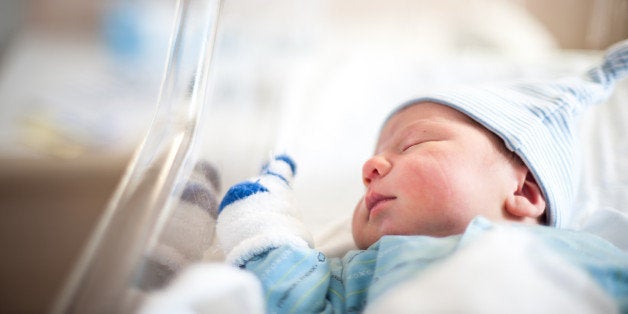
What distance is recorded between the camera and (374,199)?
596mm

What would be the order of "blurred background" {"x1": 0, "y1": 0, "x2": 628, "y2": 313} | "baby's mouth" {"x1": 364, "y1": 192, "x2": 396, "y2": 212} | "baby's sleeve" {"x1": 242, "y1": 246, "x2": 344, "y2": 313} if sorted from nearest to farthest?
"baby's sleeve" {"x1": 242, "y1": 246, "x2": 344, "y2": 313}, "baby's mouth" {"x1": 364, "y1": 192, "x2": 396, "y2": 212}, "blurred background" {"x1": 0, "y1": 0, "x2": 628, "y2": 313}

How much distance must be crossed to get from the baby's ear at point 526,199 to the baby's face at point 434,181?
13mm

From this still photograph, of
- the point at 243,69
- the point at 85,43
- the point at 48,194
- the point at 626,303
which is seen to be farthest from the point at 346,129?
the point at 48,194

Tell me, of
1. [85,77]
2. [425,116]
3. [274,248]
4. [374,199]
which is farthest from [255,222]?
[85,77]

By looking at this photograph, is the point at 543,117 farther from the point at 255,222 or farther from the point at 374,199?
the point at 255,222

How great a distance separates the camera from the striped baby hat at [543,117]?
0.62 meters

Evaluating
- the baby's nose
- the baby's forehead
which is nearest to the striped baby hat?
the baby's forehead

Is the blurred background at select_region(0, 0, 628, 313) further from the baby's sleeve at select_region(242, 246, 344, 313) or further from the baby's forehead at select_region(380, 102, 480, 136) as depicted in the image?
the baby's sleeve at select_region(242, 246, 344, 313)

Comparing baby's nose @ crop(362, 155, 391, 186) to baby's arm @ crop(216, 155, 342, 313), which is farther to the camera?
baby's nose @ crop(362, 155, 391, 186)

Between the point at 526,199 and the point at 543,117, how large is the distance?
11 cm

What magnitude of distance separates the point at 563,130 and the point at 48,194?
149 cm

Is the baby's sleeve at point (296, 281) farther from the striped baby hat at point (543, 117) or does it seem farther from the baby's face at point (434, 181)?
the striped baby hat at point (543, 117)

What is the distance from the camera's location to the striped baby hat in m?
Answer: 0.62

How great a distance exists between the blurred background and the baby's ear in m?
0.54
